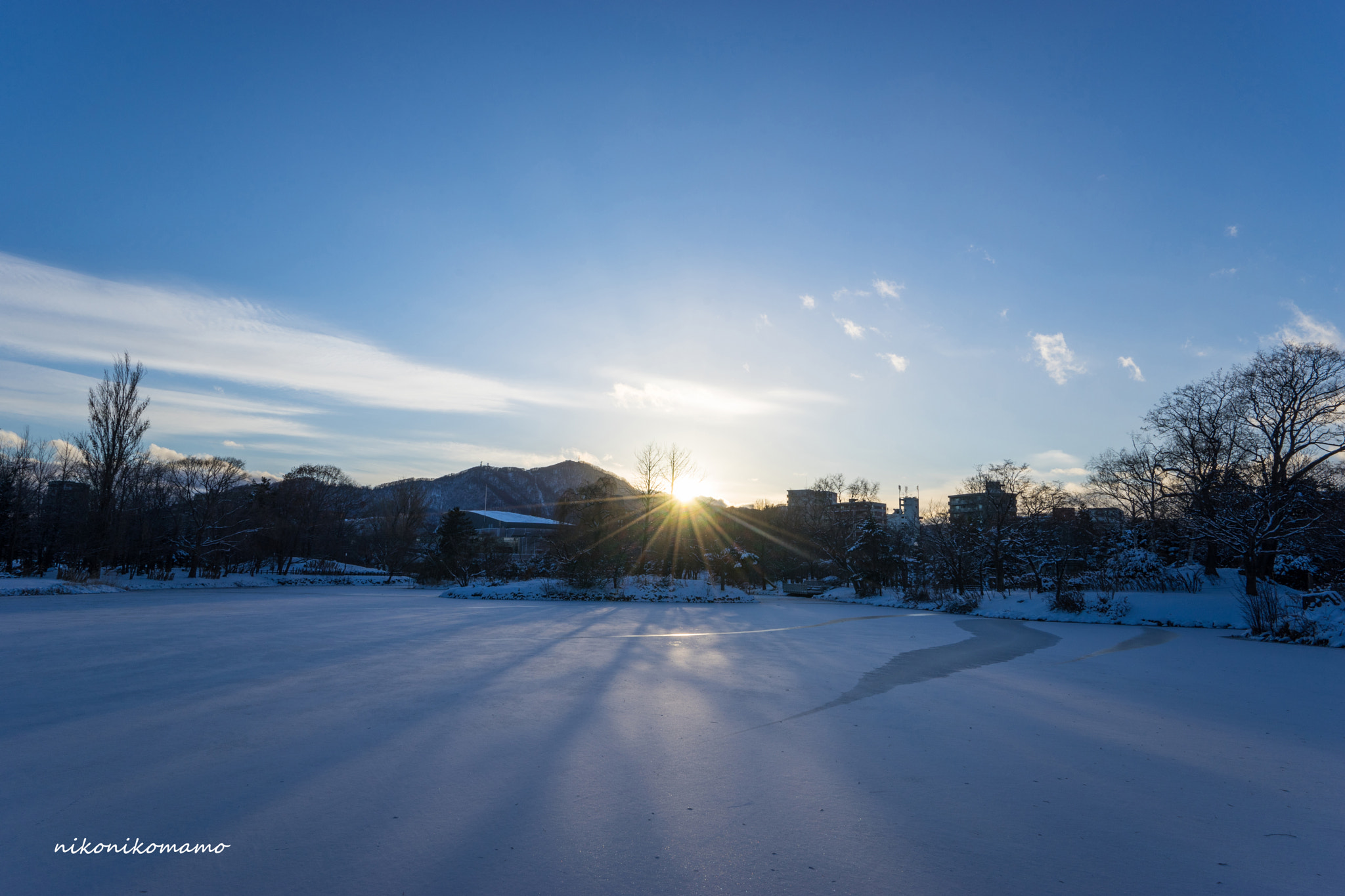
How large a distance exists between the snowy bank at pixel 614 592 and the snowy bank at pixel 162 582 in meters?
13.9

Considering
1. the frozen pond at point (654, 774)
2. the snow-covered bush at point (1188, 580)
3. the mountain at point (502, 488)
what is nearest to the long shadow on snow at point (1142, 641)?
the frozen pond at point (654, 774)

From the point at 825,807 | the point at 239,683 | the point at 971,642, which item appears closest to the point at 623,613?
the point at 971,642

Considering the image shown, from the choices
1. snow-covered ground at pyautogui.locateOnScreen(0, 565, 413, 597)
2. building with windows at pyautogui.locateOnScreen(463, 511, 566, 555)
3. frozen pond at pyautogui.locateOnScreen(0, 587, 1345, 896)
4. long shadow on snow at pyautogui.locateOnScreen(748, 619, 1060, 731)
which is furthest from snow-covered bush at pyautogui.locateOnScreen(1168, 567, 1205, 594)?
building with windows at pyautogui.locateOnScreen(463, 511, 566, 555)

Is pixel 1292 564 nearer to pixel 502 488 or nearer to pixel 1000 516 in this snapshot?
pixel 1000 516

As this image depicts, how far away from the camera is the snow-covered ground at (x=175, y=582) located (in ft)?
79.4

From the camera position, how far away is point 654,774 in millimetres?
4547

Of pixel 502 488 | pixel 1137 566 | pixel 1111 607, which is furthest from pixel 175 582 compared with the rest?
pixel 502 488

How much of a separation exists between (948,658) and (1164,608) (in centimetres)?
1367

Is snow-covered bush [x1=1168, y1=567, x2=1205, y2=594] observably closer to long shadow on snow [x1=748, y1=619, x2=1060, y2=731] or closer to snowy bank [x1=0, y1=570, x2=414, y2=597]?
long shadow on snow [x1=748, y1=619, x2=1060, y2=731]

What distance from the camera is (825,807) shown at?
3973 mm

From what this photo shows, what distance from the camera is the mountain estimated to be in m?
164

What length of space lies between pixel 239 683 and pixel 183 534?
41.1 meters

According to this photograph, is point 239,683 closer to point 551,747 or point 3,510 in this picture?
point 551,747

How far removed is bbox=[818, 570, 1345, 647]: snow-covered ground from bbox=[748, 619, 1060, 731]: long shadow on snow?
450 centimetres
